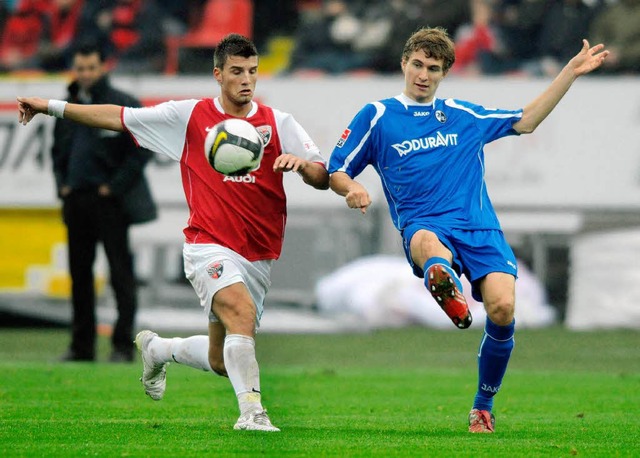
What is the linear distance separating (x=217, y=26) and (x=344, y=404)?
11.8 meters

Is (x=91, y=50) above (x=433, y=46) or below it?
above

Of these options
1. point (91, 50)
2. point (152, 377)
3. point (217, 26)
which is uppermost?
point (217, 26)

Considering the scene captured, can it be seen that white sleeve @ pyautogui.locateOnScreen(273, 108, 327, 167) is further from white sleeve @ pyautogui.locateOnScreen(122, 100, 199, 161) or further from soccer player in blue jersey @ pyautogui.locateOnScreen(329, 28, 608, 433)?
white sleeve @ pyautogui.locateOnScreen(122, 100, 199, 161)

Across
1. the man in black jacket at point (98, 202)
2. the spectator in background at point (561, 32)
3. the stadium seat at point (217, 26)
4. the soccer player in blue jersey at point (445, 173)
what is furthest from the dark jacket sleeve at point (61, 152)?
the spectator in background at point (561, 32)

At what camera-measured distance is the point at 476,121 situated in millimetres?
8211

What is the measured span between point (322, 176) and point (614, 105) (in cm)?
1036

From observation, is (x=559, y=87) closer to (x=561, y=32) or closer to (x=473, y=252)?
(x=473, y=252)

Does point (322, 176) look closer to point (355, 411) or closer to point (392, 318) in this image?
point (355, 411)

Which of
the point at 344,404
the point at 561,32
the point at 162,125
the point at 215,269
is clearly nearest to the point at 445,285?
the point at 215,269

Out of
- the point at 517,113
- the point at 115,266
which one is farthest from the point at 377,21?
the point at 517,113

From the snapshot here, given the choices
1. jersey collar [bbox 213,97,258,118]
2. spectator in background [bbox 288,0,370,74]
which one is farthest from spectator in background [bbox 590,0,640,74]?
jersey collar [bbox 213,97,258,118]

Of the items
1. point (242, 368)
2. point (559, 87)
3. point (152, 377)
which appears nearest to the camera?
point (242, 368)

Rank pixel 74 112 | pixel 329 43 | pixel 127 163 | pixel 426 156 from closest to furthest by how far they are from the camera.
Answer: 1. pixel 74 112
2. pixel 426 156
3. pixel 127 163
4. pixel 329 43

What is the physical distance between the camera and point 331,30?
779 inches
